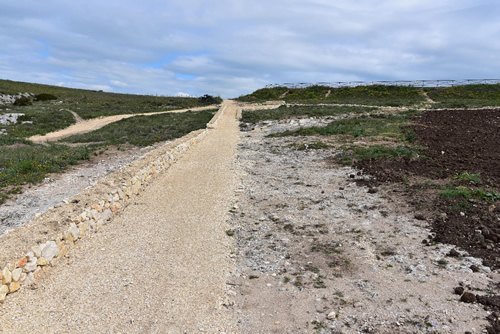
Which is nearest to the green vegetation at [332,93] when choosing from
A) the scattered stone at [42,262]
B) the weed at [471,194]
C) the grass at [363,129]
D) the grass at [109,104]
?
the grass at [109,104]

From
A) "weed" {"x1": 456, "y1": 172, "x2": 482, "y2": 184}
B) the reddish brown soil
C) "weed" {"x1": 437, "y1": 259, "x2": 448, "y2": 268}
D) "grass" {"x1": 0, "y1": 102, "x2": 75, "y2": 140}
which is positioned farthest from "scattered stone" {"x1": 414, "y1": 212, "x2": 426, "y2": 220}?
"grass" {"x1": 0, "y1": 102, "x2": 75, "y2": 140}

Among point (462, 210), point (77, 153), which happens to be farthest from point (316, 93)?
point (462, 210)

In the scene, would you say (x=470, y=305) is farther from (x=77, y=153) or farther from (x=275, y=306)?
(x=77, y=153)

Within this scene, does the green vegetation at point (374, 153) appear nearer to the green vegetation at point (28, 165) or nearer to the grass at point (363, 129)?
the grass at point (363, 129)

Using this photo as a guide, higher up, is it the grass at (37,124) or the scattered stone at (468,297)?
the grass at (37,124)

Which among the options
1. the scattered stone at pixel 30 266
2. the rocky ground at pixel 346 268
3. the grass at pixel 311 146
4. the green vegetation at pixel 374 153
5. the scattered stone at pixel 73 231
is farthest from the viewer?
the grass at pixel 311 146

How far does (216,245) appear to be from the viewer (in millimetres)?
7754

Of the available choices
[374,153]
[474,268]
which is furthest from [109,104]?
[474,268]

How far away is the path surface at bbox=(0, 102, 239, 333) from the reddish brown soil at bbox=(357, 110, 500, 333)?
427 cm

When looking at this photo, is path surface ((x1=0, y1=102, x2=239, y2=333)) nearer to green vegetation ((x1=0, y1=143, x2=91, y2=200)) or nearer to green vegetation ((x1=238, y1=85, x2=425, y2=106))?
green vegetation ((x1=0, y1=143, x2=91, y2=200))

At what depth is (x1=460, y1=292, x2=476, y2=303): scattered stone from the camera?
510 cm

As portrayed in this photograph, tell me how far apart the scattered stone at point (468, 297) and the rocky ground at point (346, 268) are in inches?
0.6

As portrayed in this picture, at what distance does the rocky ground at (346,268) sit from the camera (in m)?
5.02

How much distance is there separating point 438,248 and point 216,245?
461cm
